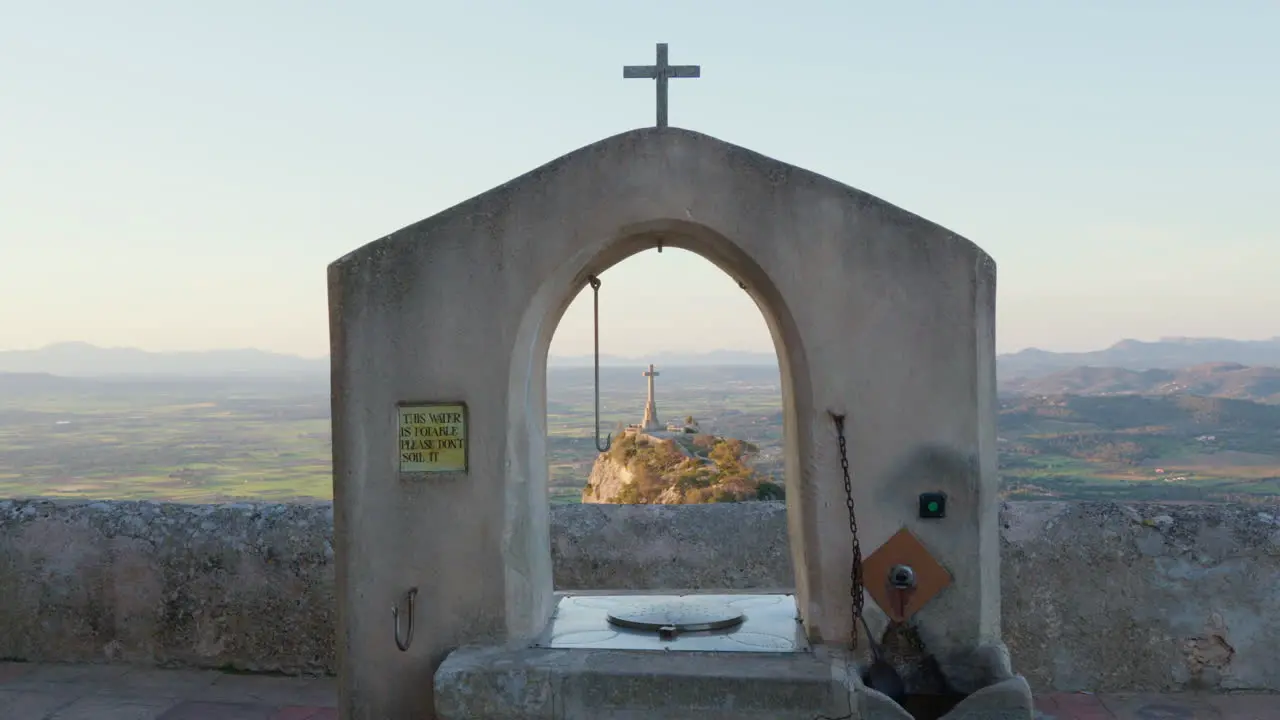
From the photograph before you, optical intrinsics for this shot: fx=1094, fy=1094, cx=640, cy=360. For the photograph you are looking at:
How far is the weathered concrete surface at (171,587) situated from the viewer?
23.2 feet

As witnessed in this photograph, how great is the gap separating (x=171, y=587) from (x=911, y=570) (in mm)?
4878

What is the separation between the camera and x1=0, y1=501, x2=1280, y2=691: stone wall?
6.52 meters

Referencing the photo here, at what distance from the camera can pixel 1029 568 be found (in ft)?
21.5

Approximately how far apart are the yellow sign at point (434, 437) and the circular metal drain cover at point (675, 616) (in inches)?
47.4

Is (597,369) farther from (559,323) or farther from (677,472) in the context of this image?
(677,472)

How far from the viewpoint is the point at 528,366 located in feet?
17.1

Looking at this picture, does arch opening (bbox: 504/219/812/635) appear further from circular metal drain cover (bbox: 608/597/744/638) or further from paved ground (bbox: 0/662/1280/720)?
paved ground (bbox: 0/662/1280/720)

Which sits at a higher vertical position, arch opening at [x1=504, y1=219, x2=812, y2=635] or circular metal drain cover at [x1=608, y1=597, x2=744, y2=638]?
arch opening at [x1=504, y1=219, x2=812, y2=635]

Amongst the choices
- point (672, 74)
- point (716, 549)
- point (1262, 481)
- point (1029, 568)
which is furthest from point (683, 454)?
point (1262, 481)

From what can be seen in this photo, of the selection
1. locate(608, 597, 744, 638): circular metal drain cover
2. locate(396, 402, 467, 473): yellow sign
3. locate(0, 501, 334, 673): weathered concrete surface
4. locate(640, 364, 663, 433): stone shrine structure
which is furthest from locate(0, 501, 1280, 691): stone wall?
locate(640, 364, 663, 433): stone shrine structure

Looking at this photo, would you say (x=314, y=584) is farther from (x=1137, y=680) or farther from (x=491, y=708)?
(x=1137, y=680)

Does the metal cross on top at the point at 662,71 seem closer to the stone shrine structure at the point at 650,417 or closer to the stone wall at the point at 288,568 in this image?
the stone wall at the point at 288,568

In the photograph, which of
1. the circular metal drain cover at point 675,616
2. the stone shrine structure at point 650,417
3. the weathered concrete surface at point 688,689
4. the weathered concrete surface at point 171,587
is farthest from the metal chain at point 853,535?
the stone shrine structure at point 650,417

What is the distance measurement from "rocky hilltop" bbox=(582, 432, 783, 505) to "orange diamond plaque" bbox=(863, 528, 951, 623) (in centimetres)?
477
